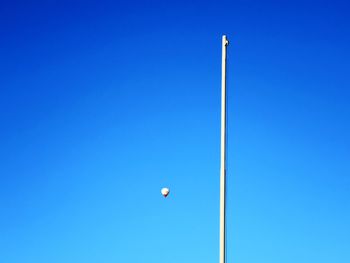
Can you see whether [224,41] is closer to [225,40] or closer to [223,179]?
[225,40]

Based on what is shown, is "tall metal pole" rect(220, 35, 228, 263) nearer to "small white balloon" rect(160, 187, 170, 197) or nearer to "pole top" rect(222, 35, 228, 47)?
"pole top" rect(222, 35, 228, 47)

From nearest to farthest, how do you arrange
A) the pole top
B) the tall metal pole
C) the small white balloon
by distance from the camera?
the tall metal pole
the pole top
the small white balloon

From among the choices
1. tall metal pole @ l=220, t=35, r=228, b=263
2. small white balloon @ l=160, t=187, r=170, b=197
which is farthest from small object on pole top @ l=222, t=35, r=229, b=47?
small white balloon @ l=160, t=187, r=170, b=197

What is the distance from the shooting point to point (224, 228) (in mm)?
12586

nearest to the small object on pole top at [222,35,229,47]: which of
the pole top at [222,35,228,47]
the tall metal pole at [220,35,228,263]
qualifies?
the pole top at [222,35,228,47]

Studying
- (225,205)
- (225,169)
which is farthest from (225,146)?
(225,205)

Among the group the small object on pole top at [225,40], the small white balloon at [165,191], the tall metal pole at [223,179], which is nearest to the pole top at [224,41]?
the small object on pole top at [225,40]

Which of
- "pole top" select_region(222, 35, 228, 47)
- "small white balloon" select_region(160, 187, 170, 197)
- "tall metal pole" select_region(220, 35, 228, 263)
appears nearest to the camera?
"tall metal pole" select_region(220, 35, 228, 263)

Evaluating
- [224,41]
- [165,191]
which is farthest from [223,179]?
[165,191]

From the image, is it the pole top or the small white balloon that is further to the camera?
the small white balloon

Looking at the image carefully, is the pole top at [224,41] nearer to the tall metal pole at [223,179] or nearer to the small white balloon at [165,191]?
the tall metal pole at [223,179]

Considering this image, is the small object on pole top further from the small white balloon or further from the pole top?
the small white balloon

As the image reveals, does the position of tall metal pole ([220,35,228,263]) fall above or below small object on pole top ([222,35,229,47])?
below

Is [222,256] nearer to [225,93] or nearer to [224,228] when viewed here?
[224,228]
